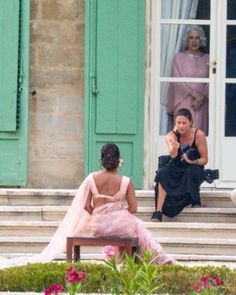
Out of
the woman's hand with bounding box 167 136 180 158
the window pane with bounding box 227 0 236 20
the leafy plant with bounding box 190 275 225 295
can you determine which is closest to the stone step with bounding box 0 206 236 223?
the woman's hand with bounding box 167 136 180 158

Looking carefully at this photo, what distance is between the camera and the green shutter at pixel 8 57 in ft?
48.2

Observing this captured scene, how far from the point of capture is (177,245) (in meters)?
13.7

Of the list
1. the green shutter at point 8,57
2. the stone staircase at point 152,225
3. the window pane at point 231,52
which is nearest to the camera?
the stone staircase at point 152,225

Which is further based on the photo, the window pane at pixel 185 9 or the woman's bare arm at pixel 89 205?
the window pane at pixel 185 9

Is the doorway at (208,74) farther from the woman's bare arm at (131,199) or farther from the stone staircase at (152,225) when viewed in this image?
the woman's bare arm at (131,199)

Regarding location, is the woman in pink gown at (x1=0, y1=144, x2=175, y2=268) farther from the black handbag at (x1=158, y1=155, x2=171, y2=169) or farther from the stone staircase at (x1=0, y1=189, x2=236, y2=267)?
the black handbag at (x1=158, y1=155, x2=171, y2=169)

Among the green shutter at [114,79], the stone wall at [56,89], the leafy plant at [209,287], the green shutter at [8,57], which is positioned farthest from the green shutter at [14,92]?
the leafy plant at [209,287]

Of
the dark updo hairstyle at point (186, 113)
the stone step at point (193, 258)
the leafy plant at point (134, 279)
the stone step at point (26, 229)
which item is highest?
the dark updo hairstyle at point (186, 113)

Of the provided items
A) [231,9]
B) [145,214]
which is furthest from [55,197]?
[231,9]

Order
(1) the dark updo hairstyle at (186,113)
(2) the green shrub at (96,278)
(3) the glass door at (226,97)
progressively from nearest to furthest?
1. (2) the green shrub at (96,278)
2. (1) the dark updo hairstyle at (186,113)
3. (3) the glass door at (226,97)

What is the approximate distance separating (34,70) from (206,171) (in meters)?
2.03

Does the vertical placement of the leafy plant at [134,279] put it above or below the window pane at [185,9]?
below

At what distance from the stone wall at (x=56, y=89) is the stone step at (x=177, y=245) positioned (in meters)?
1.26

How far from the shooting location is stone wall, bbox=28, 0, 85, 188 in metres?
14.9
